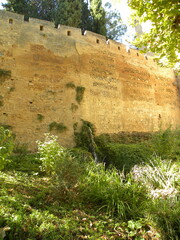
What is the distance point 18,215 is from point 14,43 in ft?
30.1

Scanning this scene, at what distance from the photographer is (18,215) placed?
2832mm

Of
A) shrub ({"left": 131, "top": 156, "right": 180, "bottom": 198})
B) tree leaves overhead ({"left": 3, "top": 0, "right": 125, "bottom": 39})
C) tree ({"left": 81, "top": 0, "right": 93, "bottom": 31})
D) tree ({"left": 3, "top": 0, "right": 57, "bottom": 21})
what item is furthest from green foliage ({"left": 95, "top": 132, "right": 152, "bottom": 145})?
tree ({"left": 3, "top": 0, "right": 57, "bottom": 21})

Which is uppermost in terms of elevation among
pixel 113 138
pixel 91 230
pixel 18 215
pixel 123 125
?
pixel 123 125

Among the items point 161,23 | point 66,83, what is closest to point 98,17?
point 66,83

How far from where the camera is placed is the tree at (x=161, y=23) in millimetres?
5496

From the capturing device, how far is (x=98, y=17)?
A: 17344mm

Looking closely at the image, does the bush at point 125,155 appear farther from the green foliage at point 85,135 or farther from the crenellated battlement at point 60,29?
the crenellated battlement at point 60,29

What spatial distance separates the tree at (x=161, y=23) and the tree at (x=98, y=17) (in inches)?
441

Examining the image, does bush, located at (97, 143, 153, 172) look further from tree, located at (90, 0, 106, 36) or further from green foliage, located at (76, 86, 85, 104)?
tree, located at (90, 0, 106, 36)

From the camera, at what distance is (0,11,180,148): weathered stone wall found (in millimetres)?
9164

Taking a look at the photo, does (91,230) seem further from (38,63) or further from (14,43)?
(14,43)

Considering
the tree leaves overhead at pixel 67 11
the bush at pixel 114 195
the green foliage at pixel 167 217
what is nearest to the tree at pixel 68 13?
the tree leaves overhead at pixel 67 11

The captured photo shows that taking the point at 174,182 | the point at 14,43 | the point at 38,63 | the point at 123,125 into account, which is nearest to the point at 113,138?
the point at 123,125

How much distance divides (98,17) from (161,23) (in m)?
12.5
